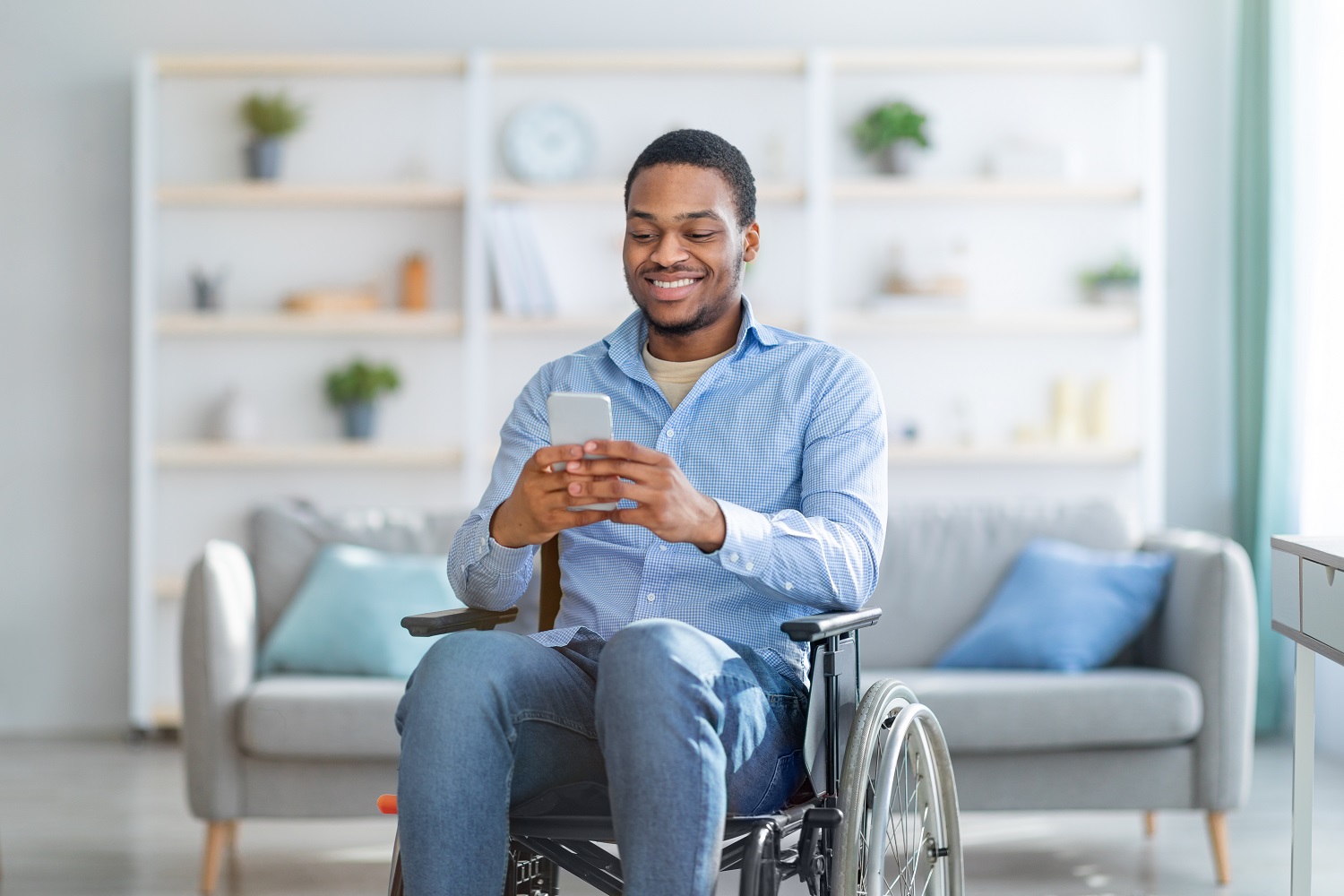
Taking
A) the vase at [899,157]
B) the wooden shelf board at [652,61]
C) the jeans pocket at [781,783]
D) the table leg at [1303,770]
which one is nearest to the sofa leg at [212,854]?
the jeans pocket at [781,783]

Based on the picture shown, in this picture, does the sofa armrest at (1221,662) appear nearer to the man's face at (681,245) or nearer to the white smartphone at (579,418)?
the man's face at (681,245)

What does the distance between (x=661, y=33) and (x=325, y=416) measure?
64.8 inches

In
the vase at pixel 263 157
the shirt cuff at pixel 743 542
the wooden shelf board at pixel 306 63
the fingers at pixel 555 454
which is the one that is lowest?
the shirt cuff at pixel 743 542

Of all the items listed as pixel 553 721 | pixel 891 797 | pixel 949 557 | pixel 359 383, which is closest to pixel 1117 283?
pixel 949 557

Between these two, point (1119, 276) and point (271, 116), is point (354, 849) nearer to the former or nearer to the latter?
point (271, 116)

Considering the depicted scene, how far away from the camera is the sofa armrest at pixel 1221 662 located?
2.71m

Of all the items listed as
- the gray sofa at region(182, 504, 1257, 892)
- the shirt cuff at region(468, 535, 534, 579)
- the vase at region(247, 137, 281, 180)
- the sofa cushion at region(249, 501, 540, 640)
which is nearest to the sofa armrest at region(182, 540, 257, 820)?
the gray sofa at region(182, 504, 1257, 892)

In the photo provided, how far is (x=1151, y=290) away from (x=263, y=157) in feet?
9.00

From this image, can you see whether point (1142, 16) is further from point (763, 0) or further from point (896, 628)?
point (896, 628)

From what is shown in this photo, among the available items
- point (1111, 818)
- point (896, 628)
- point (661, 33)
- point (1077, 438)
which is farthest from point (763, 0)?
point (1111, 818)

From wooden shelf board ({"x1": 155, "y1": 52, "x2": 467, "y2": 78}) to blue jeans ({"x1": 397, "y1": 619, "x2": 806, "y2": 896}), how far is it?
117 inches

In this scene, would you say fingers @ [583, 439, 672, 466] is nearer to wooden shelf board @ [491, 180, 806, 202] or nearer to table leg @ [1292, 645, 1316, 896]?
table leg @ [1292, 645, 1316, 896]

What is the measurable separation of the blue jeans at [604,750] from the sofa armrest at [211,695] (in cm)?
129

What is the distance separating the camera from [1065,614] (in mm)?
2924
